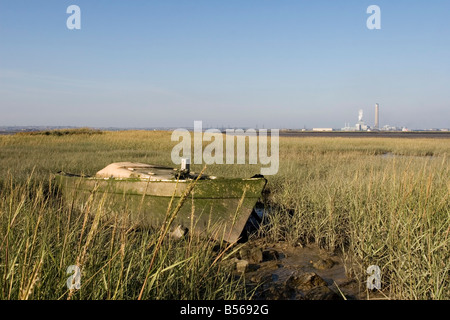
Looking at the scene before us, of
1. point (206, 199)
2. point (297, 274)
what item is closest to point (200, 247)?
point (297, 274)

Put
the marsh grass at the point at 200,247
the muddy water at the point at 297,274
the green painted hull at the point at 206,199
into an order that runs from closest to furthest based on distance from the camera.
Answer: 1. the marsh grass at the point at 200,247
2. the muddy water at the point at 297,274
3. the green painted hull at the point at 206,199

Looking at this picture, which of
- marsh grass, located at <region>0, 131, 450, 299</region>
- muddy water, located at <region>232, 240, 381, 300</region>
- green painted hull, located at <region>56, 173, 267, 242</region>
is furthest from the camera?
green painted hull, located at <region>56, 173, 267, 242</region>

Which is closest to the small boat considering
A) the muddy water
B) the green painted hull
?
the green painted hull

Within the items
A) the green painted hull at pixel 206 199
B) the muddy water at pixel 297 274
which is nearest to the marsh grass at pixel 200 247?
the muddy water at pixel 297 274

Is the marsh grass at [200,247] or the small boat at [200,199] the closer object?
the marsh grass at [200,247]

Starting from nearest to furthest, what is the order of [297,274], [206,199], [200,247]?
[200,247], [297,274], [206,199]

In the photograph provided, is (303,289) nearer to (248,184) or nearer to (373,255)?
(373,255)

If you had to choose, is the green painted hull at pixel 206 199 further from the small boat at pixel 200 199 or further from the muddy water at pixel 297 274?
the muddy water at pixel 297 274

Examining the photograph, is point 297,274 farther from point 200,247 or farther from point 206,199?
point 206,199

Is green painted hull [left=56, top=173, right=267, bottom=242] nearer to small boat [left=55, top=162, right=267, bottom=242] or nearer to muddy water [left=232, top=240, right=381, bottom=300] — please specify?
small boat [left=55, top=162, right=267, bottom=242]

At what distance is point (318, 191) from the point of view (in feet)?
24.6
